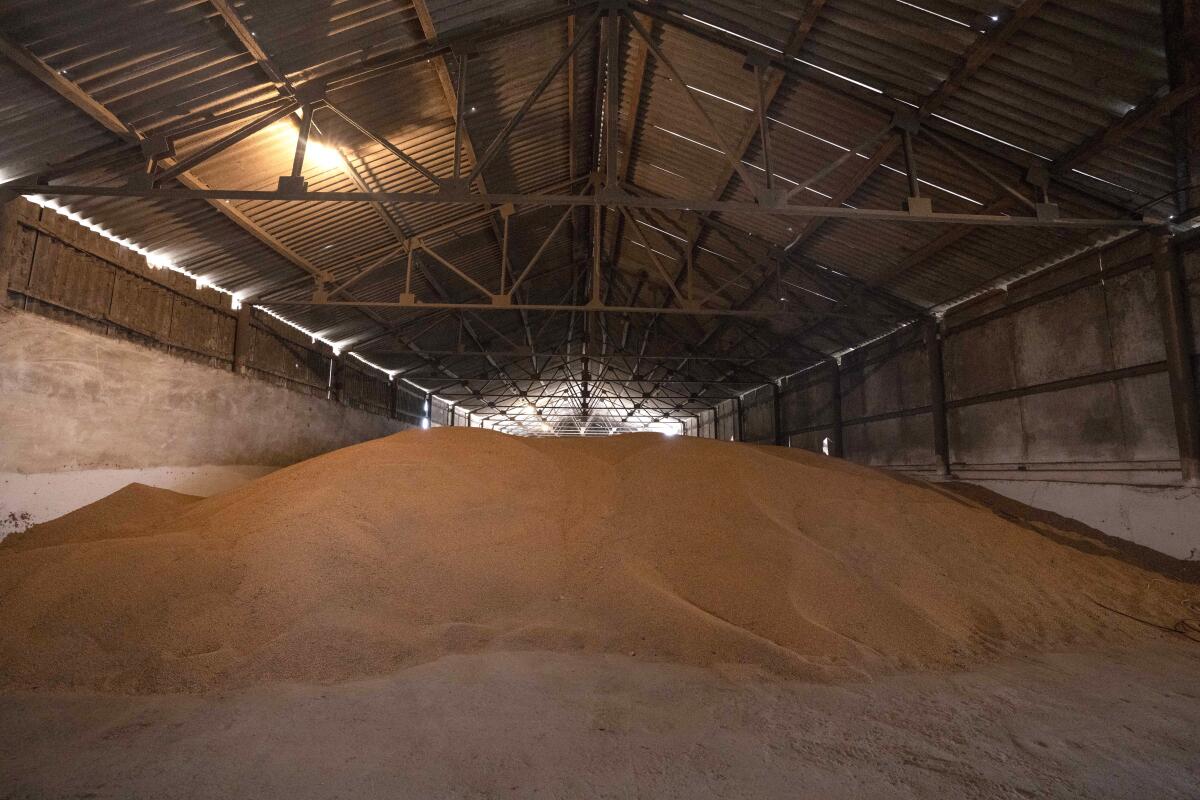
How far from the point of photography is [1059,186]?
7.70 metres

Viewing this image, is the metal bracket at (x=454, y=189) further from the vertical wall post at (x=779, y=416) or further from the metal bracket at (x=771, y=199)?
the vertical wall post at (x=779, y=416)

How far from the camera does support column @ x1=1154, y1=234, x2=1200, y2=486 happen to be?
679 cm

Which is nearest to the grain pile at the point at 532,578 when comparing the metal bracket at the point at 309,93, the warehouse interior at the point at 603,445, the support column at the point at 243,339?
the warehouse interior at the point at 603,445

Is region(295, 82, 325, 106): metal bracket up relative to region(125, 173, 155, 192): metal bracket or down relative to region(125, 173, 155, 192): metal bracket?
up

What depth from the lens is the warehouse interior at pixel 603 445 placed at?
3.01 metres

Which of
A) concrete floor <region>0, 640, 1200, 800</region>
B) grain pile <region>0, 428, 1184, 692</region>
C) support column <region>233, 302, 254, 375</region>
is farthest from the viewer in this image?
support column <region>233, 302, 254, 375</region>

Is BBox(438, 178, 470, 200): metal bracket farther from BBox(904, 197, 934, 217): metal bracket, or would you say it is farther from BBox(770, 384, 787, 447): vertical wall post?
BBox(770, 384, 787, 447): vertical wall post

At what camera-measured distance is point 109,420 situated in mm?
8039

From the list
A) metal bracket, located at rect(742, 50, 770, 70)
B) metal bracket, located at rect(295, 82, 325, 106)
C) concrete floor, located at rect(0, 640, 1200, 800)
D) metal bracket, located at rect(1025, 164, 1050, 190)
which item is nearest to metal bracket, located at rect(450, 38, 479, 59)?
metal bracket, located at rect(295, 82, 325, 106)

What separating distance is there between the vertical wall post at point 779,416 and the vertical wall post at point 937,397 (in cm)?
781

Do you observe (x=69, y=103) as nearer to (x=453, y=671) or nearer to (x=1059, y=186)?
(x=453, y=671)

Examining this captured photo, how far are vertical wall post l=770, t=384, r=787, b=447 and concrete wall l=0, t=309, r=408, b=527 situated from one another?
15.8 metres

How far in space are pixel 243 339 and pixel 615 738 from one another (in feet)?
39.2

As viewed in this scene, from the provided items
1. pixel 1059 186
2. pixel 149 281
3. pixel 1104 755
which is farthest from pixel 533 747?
pixel 149 281
